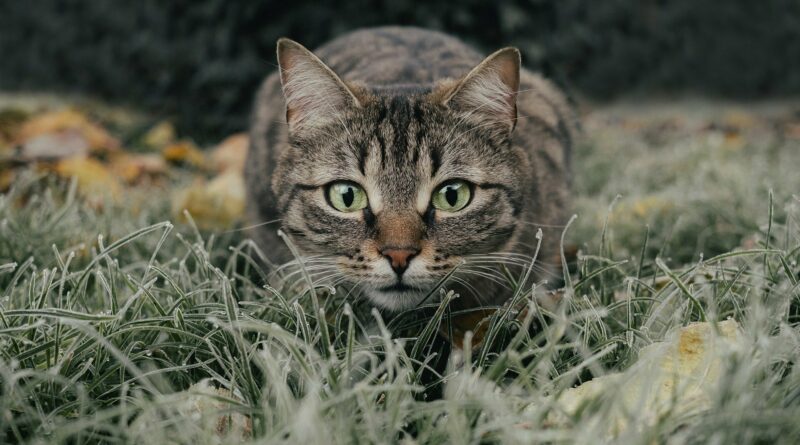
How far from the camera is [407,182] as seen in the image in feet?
5.74

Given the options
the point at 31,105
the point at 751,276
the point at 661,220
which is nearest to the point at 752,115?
the point at 661,220

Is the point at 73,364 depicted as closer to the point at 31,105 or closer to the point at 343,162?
the point at 343,162

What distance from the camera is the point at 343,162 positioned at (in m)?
1.85

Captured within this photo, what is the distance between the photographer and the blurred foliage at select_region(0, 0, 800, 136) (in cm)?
441

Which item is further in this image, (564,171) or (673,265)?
(564,171)

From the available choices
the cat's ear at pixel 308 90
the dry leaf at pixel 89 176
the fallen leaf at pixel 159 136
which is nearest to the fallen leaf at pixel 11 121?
the fallen leaf at pixel 159 136

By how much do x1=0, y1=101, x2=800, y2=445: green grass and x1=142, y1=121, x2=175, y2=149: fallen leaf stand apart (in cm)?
229

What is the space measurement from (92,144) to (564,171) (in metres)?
2.70

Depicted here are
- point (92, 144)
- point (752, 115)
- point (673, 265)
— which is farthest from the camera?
point (752, 115)

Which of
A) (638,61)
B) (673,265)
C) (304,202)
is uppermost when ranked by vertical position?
(638,61)

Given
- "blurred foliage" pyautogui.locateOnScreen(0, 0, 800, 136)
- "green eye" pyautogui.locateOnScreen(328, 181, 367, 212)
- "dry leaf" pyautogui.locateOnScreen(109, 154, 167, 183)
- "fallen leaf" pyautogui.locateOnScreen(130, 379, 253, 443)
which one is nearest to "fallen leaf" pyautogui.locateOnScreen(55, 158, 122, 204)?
"dry leaf" pyautogui.locateOnScreen(109, 154, 167, 183)

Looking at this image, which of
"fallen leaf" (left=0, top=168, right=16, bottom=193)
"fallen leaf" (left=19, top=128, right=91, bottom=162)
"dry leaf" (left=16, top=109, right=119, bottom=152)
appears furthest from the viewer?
"dry leaf" (left=16, top=109, right=119, bottom=152)

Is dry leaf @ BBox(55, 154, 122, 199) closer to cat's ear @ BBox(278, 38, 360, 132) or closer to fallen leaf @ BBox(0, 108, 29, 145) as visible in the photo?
fallen leaf @ BBox(0, 108, 29, 145)

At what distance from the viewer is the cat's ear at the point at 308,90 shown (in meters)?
1.84
